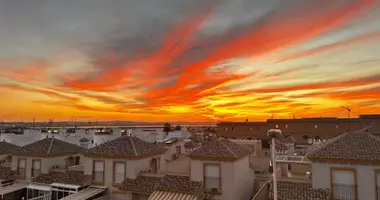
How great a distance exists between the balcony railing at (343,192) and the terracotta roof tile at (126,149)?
19.9 metres

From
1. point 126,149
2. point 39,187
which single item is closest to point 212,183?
point 126,149

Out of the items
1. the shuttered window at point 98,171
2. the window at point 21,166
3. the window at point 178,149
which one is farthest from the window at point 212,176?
the window at point 178,149

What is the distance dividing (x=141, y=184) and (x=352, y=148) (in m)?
21.0

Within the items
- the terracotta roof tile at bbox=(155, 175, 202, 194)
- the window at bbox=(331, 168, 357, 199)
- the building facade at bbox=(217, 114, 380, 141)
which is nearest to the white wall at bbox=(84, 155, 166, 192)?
the terracotta roof tile at bbox=(155, 175, 202, 194)

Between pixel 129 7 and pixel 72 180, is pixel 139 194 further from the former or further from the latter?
pixel 129 7

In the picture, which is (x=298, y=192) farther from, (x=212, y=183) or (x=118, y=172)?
(x=118, y=172)

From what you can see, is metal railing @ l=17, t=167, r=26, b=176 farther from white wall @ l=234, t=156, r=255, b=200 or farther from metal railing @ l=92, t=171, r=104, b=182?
white wall @ l=234, t=156, r=255, b=200

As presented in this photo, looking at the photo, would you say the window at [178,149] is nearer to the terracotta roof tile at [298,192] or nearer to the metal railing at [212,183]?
the metal railing at [212,183]

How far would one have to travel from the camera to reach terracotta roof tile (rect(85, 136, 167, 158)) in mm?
32469

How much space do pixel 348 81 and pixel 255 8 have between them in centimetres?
2163

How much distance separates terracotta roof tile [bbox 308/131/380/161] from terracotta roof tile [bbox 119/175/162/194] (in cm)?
1597

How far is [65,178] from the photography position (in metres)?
34.1

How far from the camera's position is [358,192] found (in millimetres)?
23469

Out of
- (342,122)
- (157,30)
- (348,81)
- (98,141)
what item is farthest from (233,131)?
(157,30)
